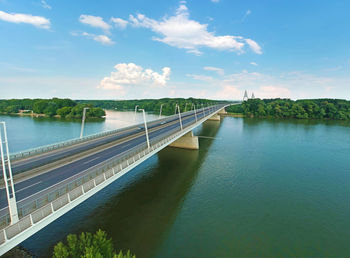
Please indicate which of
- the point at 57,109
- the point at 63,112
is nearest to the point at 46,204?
the point at 63,112

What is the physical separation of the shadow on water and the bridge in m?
5.74

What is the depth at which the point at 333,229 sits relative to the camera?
22375 millimetres

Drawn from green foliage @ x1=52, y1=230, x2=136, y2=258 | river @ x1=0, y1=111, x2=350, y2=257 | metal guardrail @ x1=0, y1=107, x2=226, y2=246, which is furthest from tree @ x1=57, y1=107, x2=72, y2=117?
green foliage @ x1=52, y1=230, x2=136, y2=258

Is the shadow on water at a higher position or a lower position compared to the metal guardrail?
lower

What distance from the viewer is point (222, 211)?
83.1 ft

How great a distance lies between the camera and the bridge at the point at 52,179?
12344mm

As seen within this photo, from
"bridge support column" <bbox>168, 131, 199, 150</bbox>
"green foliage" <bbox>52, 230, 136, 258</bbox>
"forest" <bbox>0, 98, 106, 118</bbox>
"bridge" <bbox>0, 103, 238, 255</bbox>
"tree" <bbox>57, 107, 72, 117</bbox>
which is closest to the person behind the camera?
"bridge" <bbox>0, 103, 238, 255</bbox>

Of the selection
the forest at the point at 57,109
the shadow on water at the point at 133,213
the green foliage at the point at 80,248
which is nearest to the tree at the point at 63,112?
the forest at the point at 57,109

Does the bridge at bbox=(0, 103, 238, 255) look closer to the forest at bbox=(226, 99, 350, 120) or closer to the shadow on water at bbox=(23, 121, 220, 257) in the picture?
the shadow on water at bbox=(23, 121, 220, 257)

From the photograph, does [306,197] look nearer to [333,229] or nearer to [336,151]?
[333,229]

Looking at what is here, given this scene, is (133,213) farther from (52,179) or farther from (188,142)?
(188,142)

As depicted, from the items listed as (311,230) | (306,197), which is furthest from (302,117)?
(311,230)

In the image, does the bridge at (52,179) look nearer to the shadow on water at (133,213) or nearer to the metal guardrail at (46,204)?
the metal guardrail at (46,204)

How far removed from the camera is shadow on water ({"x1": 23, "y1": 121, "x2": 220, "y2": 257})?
19531mm
